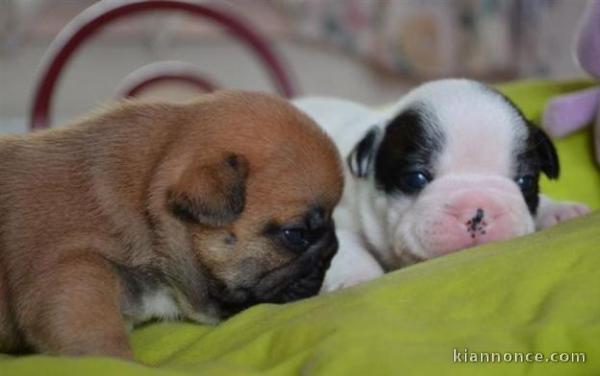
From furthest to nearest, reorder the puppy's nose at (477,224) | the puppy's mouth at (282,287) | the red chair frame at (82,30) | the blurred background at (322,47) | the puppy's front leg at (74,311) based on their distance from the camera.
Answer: the blurred background at (322,47) < the red chair frame at (82,30) < the puppy's nose at (477,224) < the puppy's mouth at (282,287) < the puppy's front leg at (74,311)

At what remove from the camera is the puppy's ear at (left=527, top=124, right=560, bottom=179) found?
1.56m

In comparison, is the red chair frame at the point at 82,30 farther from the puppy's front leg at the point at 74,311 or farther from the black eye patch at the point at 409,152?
the puppy's front leg at the point at 74,311

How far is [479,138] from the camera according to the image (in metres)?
1.49

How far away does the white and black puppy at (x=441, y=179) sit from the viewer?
1.43 metres

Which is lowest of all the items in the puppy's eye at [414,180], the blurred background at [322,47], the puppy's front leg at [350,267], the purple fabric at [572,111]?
the blurred background at [322,47]

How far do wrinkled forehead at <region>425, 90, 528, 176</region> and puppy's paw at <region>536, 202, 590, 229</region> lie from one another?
8.1 inches

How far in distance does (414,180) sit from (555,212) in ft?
1.06

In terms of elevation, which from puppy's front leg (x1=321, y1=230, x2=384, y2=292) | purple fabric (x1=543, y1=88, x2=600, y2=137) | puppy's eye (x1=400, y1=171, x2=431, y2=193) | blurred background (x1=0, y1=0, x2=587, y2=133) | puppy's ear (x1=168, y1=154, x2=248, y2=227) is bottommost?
blurred background (x1=0, y1=0, x2=587, y2=133)

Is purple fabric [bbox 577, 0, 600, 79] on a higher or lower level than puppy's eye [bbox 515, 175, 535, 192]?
higher

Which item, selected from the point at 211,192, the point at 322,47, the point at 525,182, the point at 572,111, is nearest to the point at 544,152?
the point at 525,182

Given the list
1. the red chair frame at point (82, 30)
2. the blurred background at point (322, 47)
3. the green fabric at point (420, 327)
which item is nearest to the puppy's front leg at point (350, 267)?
the green fabric at point (420, 327)

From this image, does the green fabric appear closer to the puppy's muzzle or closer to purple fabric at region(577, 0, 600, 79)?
the puppy's muzzle

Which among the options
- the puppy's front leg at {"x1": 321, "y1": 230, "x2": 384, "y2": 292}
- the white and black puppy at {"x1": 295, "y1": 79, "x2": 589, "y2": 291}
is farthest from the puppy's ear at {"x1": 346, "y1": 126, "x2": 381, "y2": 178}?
the puppy's front leg at {"x1": 321, "y1": 230, "x2": 384, "y2": 292}

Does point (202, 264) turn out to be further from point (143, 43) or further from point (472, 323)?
point (143, 43)
